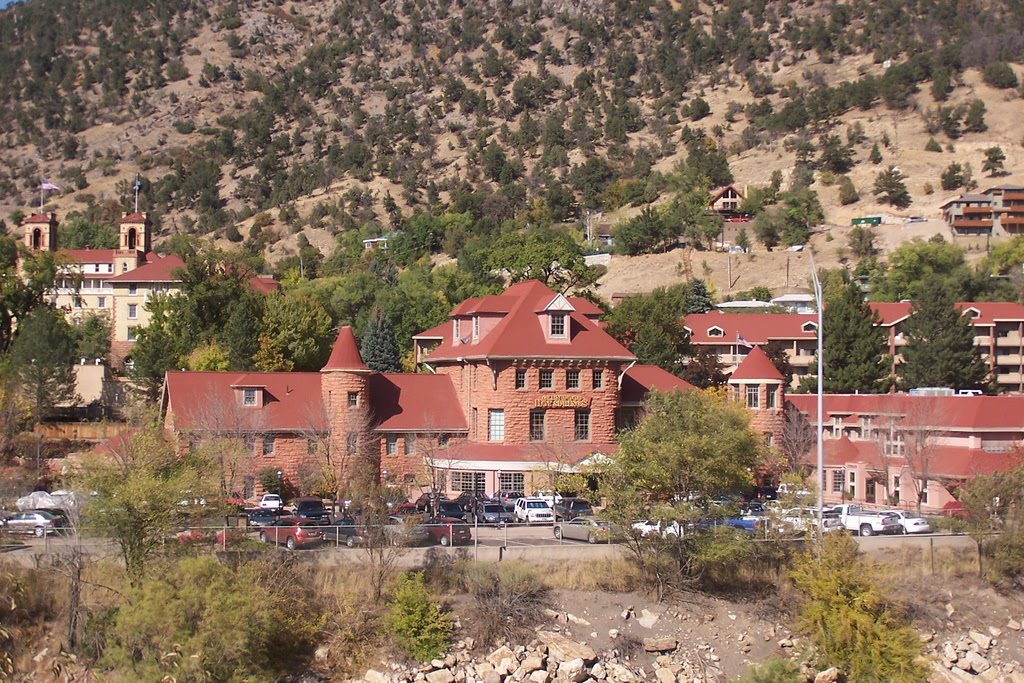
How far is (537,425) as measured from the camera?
5653 cm

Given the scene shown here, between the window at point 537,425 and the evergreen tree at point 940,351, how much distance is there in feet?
104

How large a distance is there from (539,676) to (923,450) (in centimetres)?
2318

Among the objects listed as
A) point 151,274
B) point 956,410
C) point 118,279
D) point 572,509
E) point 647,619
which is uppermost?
point 151,274

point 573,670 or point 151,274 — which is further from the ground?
point 151,274

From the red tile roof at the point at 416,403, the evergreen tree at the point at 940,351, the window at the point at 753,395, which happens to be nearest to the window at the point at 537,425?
the red tile roof at the point at 416,403

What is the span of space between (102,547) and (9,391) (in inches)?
973

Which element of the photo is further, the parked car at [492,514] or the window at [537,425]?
the window at [537,425]

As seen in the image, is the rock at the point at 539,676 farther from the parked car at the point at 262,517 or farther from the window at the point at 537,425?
the window at the point at 537,425

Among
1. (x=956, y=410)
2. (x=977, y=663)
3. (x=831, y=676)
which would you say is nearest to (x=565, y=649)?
(x=831, y=676)

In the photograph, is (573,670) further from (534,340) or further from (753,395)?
(753,395)

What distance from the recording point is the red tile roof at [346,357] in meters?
56.7

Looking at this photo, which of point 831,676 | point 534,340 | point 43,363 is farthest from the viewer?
point 43,363

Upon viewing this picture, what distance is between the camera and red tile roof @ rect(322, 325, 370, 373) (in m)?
56.7

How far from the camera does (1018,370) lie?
94.2 metres
